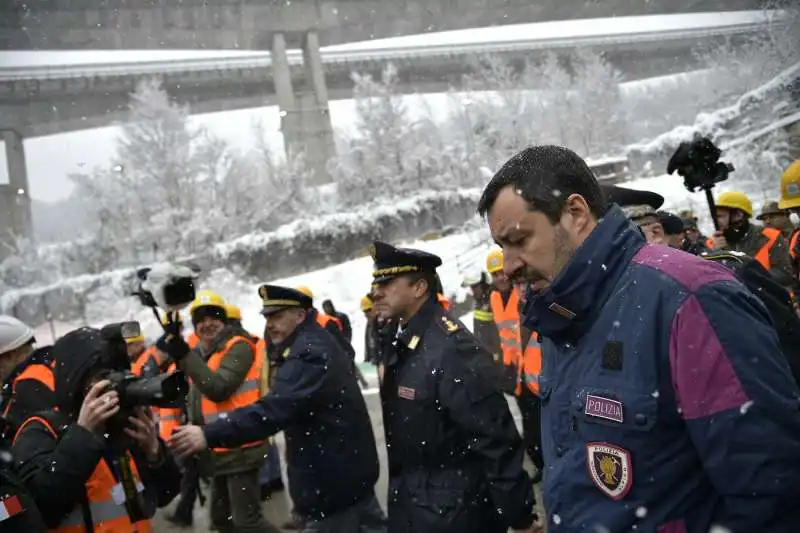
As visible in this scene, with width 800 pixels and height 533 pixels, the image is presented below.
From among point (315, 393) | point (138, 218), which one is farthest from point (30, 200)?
point (315, 393)

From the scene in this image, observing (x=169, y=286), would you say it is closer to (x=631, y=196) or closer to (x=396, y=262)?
(x=396, y=262)

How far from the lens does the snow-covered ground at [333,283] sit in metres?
21.4

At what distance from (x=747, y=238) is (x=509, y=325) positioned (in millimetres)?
2461

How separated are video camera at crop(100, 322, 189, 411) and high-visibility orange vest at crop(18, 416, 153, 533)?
1.24 ft

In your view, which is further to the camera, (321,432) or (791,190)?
(791,190)

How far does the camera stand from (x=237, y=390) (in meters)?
5.22

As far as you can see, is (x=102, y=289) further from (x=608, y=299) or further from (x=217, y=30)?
(x=608, y=299)

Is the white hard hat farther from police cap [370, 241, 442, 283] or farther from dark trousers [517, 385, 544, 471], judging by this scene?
dark trousers [517, 385, 544, 471]

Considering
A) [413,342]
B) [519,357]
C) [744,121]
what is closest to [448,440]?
[413,342]

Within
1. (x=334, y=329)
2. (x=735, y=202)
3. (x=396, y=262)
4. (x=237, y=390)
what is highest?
(x=735, y=202)

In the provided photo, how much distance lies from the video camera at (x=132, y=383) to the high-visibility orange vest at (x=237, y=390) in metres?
2.41

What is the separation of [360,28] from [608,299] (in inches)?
1561

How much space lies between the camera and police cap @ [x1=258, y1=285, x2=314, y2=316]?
3.89 meters

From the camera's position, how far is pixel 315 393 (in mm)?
3295
